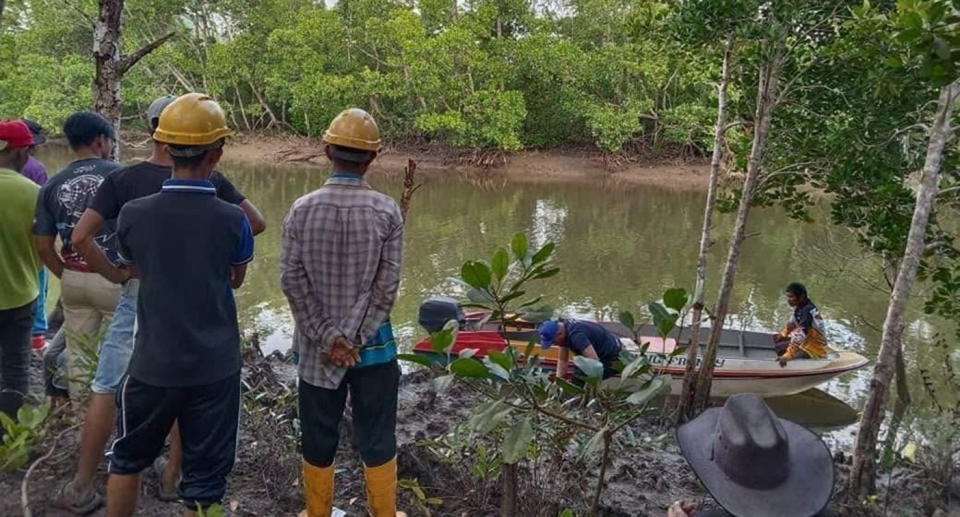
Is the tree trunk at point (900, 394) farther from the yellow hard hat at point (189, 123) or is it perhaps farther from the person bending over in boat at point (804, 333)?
the yellow hard hat at point (189, 123)

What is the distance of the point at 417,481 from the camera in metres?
3.19

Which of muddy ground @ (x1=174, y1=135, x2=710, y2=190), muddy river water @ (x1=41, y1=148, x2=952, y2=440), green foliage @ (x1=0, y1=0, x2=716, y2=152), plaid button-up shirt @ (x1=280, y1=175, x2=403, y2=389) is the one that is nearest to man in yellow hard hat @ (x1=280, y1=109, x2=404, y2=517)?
plaid button-up shirt @ (x1=280, y1=175, x2=403, y2=389)

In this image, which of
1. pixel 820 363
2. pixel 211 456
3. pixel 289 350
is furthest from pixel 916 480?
pixel 289 350

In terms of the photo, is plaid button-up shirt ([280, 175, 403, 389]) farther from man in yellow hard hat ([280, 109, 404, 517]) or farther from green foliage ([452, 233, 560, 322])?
green foliage ([452, 233, 560, 322])

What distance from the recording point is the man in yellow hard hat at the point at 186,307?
209cm

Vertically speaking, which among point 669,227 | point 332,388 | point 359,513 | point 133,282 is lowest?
point 669,227

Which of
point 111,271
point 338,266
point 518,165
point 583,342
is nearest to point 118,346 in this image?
point 111,271

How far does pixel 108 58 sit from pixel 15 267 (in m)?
1.47

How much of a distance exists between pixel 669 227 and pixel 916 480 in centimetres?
1120

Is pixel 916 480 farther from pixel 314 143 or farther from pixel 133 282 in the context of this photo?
pixel 314 143

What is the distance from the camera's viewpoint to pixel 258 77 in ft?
75.0

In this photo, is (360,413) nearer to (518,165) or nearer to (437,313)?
(437,313)

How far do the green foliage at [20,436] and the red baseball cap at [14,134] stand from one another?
3.41 feet

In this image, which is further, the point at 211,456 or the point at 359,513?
the point at 359,513
